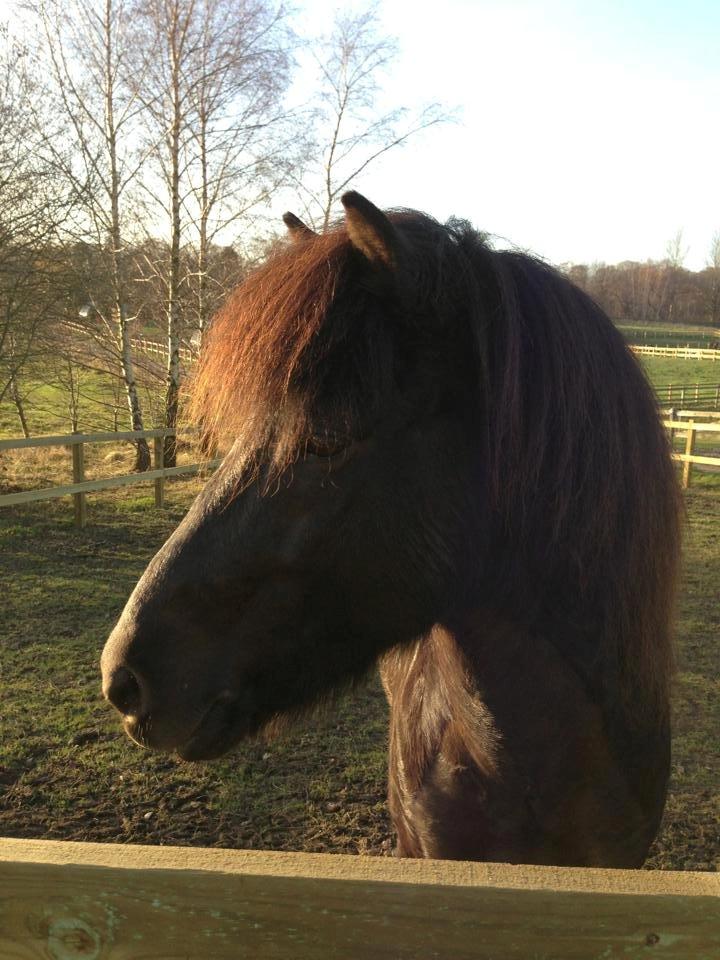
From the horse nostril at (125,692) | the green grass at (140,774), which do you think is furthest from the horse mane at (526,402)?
the green grass at (140,774)

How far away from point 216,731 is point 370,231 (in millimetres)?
1117

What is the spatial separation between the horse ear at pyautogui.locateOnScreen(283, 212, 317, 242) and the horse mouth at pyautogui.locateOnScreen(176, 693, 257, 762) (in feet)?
3.72

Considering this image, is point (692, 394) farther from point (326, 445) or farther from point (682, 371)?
point (326, 445)

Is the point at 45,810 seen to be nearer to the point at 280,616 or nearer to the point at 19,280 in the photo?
the point at 280,616

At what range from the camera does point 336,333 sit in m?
1.43

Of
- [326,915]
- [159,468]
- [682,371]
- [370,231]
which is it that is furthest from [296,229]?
[682,371]

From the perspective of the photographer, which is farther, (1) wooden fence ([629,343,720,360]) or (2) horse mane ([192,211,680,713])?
(1) wooden fence ([629,343,720,360])

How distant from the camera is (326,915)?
2.94ft

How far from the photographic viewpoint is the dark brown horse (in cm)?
142

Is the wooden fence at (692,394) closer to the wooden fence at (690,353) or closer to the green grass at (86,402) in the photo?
the wooden fence at (690,353)

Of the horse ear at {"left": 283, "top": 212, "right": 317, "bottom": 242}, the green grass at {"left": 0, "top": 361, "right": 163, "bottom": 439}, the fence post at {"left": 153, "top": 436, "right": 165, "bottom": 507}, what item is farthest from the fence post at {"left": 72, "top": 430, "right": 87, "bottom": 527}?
the horse ear at {"left": 283, "top": 212, "right": 317, "bottom": 242}

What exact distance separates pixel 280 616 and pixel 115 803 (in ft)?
9.67

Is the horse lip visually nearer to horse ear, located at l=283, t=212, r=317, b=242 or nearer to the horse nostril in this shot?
the horse nostril

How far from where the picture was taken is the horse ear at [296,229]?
174 cm
